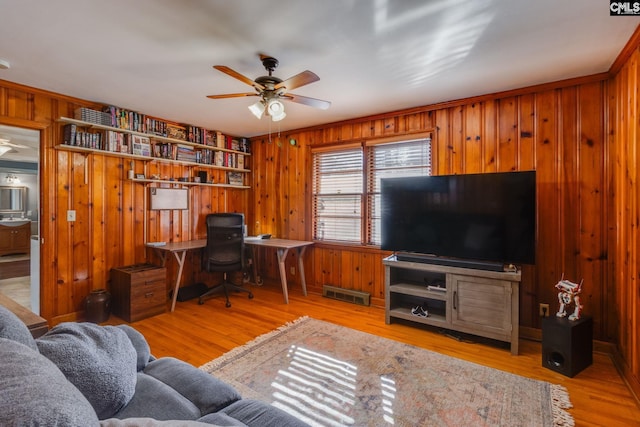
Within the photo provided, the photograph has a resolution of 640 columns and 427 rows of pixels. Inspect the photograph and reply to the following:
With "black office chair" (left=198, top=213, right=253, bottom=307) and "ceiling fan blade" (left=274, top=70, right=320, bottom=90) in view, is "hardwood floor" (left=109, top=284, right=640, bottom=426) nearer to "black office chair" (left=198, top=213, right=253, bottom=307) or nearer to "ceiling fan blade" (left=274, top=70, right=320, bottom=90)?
"black office chair" (left=198, top=213, right=253, bottom=307)

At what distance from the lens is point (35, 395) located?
2.00 ft

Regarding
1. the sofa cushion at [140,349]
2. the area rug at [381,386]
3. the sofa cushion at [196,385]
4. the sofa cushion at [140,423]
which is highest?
the sofa cushion at [140,423]

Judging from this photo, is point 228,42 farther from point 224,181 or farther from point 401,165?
point 224,181

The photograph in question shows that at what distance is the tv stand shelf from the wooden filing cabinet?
267 centimetres

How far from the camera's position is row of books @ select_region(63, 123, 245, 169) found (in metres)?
3.21

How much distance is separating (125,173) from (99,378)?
3.35 meters

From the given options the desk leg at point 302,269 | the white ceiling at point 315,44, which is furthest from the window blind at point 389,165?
the desk leg at point 302,269

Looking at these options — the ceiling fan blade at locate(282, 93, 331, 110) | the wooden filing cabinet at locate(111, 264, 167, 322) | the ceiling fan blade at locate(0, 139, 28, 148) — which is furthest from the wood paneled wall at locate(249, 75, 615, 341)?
the ceiling fan blade at locate(0, 139, 28, 148)

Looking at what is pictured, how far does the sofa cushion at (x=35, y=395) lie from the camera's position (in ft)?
1.82

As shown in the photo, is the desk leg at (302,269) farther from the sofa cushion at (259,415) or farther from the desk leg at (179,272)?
the sofa cushion at (259,415)

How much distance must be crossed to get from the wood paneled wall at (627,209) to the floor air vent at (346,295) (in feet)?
7.70

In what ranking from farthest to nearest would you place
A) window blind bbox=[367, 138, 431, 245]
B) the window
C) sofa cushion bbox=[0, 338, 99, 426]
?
the window < window blind bbox=[367, 138, 431, 245] < sofa cushion bbox=[0, 338, 99, 426]

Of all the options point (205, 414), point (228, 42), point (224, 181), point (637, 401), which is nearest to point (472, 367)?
point (637, 401)

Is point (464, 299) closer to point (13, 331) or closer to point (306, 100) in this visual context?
point (306, 100)
